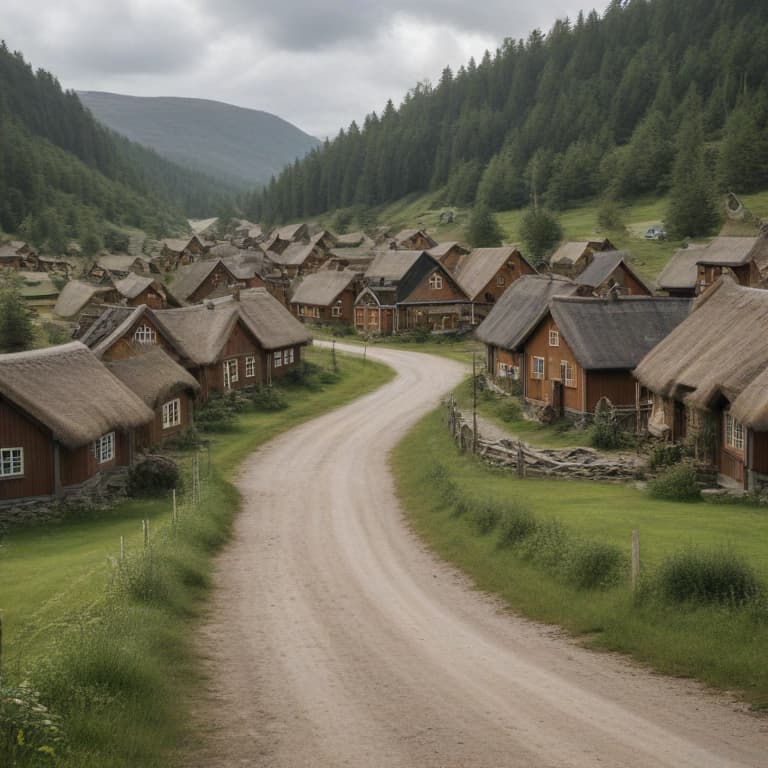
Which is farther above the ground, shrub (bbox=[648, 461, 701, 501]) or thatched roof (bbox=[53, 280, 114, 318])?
thatched roof (bbox=[53, 280, 114, 318])

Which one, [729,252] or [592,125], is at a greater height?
[592,125]

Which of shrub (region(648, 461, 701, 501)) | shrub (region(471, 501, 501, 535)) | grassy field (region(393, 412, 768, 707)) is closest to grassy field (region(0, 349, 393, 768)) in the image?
grassy field (region(393, 412, 768, 707))

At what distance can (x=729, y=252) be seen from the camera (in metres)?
70.8

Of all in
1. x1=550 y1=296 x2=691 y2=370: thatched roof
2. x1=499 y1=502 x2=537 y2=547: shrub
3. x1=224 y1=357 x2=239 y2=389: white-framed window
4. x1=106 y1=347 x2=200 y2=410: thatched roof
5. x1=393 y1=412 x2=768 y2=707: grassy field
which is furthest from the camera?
x1=224 y1=357 x2=239 y2=389: white-framed window

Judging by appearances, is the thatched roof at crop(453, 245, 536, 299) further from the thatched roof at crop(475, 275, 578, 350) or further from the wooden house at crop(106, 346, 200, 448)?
the wooden house at crop(106, 346, 200, 448)

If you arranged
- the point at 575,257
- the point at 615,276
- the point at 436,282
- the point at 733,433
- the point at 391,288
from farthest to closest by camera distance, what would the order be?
the point at 575,257 < the point at 436,282 < the point at 391,288 < the point at 615,276 < the point at 733,433

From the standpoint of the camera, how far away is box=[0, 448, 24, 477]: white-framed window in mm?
28375

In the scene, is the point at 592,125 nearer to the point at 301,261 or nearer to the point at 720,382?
the point at 301,261

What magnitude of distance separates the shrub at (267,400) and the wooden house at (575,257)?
4174 centimetres

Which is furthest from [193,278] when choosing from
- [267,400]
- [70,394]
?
[70,394]

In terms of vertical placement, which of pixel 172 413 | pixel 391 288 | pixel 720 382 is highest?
pixel 391 288

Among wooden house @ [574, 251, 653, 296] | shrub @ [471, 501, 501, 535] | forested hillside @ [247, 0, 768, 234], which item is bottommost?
shrub @ [471, 501, 501, 535]

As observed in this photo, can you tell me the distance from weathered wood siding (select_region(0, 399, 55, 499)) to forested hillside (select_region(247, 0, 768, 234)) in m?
85.9

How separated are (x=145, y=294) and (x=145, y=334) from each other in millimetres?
30662
